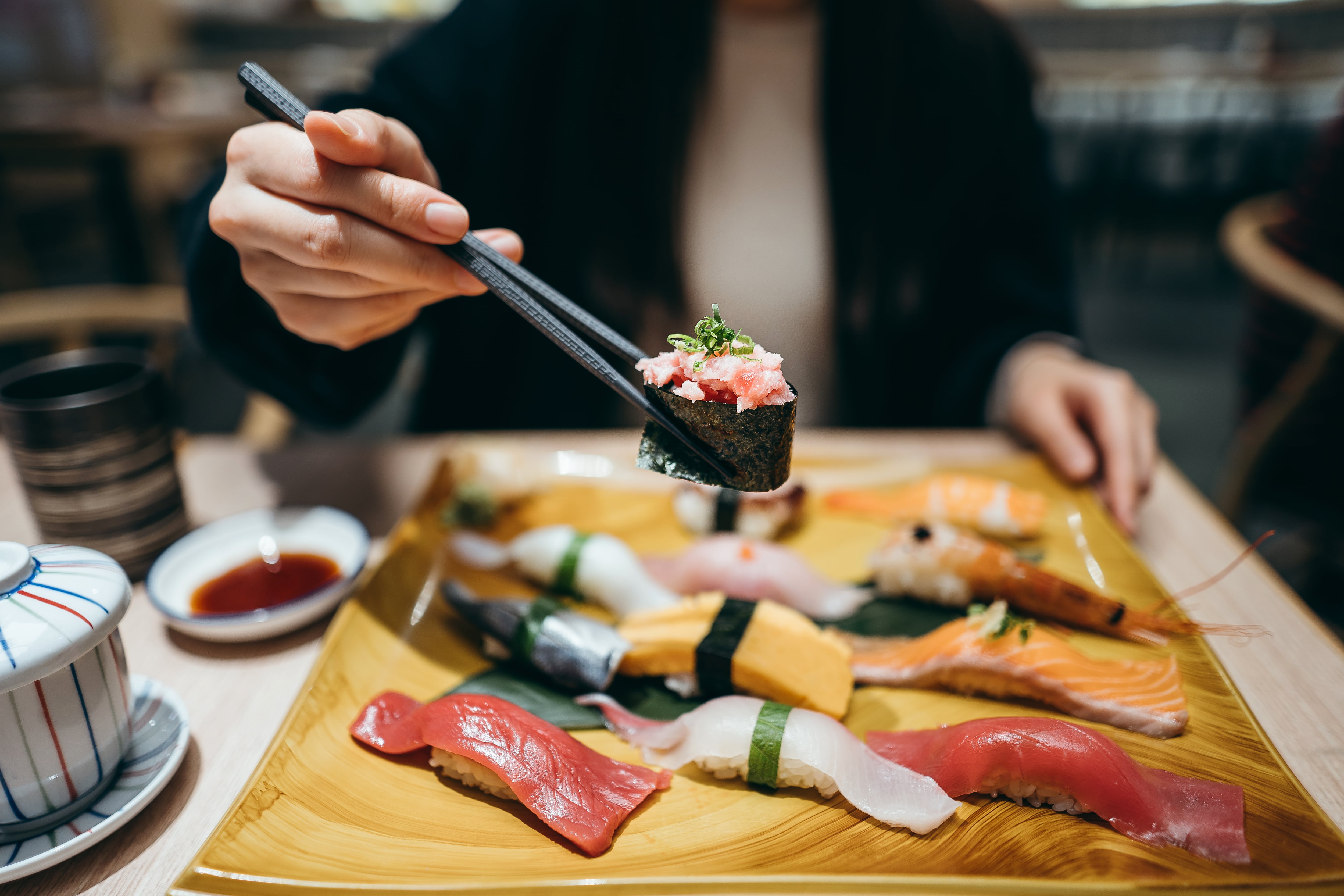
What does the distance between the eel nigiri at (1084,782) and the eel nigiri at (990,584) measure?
0.31m

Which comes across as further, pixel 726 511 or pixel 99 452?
pixel 726 511

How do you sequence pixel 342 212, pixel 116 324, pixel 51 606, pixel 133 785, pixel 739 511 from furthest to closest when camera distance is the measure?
pixel 116 324
pixel 739 511
pixel 342 212
pixel 133 785
pixel 51 606

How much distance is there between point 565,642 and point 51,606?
25.2 inches

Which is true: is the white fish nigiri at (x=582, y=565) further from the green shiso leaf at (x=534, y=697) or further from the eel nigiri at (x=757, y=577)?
the green shiso leaf at (x=534, y=697)

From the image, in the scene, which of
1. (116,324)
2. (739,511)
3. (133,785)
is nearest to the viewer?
(133,785)

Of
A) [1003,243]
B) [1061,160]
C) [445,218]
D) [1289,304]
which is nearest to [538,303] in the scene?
[445,218]

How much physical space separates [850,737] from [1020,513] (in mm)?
770

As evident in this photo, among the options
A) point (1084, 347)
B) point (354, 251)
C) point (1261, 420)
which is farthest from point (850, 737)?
point (1261, 420)

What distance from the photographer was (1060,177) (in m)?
6.79

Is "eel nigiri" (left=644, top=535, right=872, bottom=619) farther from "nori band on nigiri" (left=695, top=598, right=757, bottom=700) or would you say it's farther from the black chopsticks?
the black chopsticks

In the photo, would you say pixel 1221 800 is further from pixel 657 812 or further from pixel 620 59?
pixel 620 59

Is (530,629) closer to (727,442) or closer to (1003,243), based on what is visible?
(727,442)

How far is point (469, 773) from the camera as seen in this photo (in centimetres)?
99

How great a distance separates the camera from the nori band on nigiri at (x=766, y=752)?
3.15 ft
